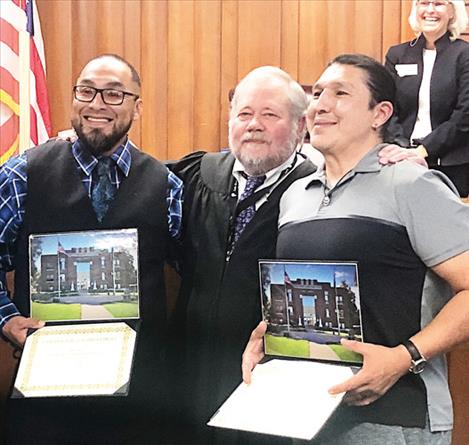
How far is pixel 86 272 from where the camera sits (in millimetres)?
1690

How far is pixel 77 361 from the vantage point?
1583 mm

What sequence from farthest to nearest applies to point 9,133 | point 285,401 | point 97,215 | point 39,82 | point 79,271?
1. point 39,82
2. point 9,133
3. point 97,215
4. point 79,271
5. point 285,401

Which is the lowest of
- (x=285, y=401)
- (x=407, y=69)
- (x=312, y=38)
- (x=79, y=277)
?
(x=285, y=401)

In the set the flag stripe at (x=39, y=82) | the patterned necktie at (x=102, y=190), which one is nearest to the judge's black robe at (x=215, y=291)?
the patterned necktie at (x=102, y=190)

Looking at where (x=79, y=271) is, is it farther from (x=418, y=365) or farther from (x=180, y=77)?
(x=180, y=77)

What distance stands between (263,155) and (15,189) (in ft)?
1.99

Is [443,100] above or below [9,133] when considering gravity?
above

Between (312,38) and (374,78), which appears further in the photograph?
(312,38)

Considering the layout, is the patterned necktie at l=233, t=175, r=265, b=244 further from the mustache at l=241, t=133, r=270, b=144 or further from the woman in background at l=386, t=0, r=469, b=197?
the woman in background at l=386, t=0, r=469, b=197

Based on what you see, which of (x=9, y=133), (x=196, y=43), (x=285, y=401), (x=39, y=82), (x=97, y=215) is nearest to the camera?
(x=285, y=401)

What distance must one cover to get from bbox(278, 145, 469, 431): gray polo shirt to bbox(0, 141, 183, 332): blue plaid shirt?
54cm

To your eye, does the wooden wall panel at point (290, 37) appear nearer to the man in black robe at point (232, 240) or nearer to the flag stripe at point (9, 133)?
the flag stripe at point (9, 133)

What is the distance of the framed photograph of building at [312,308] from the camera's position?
4.84ft

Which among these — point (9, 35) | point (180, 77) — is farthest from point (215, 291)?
point (180, 77)
